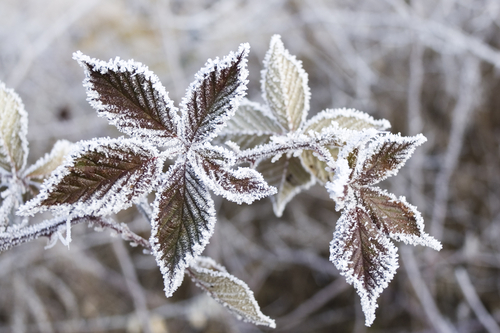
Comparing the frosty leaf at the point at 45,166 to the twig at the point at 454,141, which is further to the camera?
the twig at the point at 454,141

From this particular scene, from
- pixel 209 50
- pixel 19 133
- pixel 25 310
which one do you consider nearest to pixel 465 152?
pixel 209 50

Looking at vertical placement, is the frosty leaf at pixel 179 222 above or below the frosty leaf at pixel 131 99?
below

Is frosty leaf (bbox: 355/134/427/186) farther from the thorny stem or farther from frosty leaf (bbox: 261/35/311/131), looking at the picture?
frosty leaf (bbox: 261/35/311/131)

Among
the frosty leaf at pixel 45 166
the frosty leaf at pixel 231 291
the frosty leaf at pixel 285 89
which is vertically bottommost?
the frosty leaf at pixel 231 291

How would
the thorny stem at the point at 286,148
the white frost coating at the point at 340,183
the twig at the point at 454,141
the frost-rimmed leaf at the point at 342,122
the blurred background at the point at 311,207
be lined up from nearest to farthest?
the white frost coating at the point at 340,183 → the thorny stem at the point at 286,148 → the frost-rimmed leaf at the point at 342,122 → the twig at the point at 454,141 → the blurred background at the point at 311,207

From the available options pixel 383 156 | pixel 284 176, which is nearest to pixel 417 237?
pixel 383 156

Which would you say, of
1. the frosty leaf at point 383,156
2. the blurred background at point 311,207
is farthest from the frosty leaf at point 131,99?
the blurred background at point 311,207

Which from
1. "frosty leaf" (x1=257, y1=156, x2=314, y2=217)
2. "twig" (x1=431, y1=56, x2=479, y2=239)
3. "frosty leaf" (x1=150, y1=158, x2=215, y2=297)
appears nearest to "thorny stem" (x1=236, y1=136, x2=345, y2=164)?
"frosty leaf" (x1=150, y1=158, x2=215, y2=297)

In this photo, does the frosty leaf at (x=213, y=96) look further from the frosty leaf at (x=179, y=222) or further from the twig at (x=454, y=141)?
the twig at (x=454, y=141)
